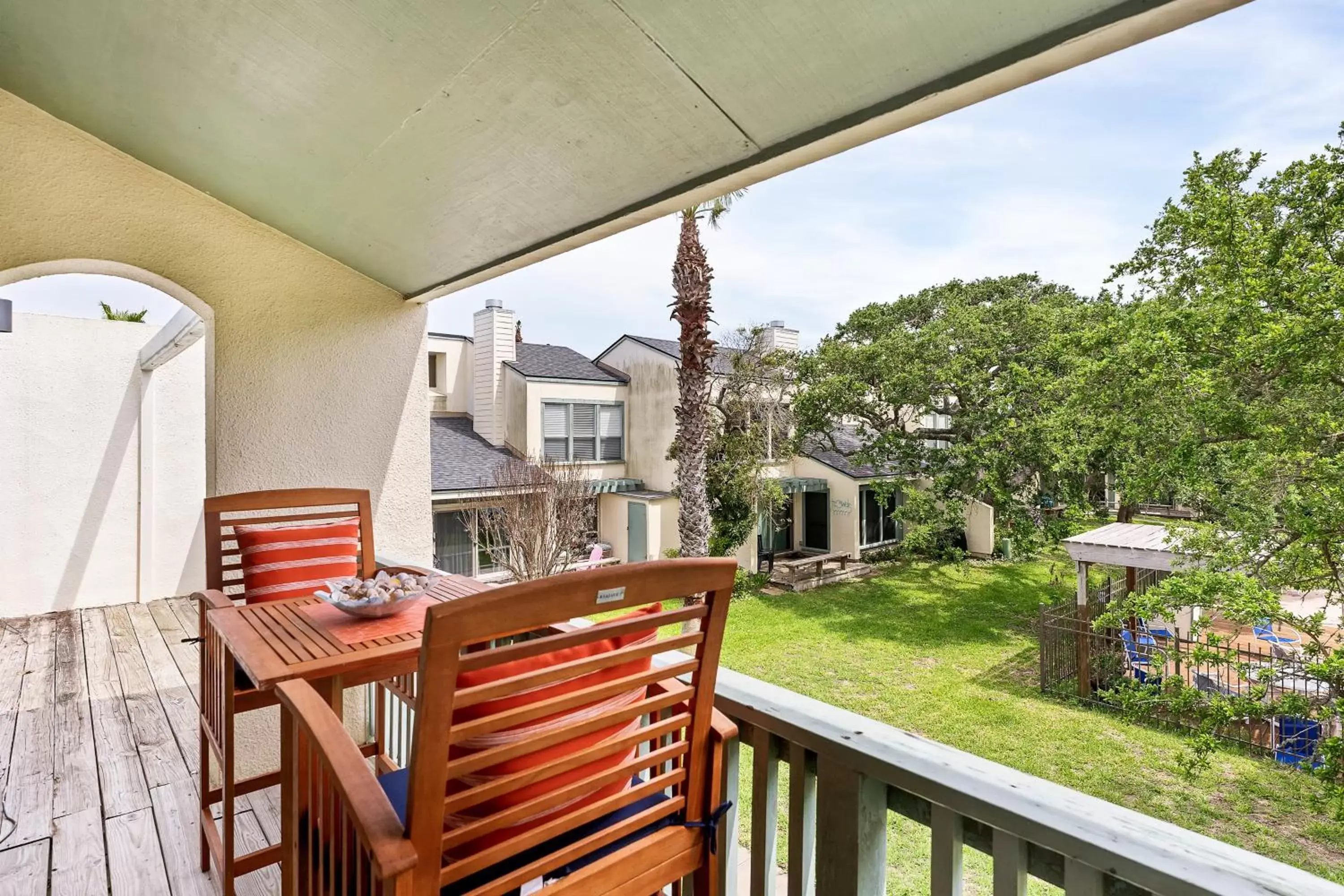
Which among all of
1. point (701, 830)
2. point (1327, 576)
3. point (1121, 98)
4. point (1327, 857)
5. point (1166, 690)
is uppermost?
point (1121, 98)

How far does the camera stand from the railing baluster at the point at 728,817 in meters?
1.41

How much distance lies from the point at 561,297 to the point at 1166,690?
55.8ft

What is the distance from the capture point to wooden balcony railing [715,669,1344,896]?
809mm

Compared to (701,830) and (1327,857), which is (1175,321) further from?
(701,830)

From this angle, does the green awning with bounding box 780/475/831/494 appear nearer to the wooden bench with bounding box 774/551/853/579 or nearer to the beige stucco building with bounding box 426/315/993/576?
the beige stucco building with bounding box 426/315/993/576

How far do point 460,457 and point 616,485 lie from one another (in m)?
3.28

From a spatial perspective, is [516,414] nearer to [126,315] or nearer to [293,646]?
[126,315]

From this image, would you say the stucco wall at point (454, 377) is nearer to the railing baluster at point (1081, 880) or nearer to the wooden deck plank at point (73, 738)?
the wooden deck plank at point (73, 738)

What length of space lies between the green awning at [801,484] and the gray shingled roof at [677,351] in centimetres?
278

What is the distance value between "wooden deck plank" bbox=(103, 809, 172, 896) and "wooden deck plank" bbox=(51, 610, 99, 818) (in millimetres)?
233

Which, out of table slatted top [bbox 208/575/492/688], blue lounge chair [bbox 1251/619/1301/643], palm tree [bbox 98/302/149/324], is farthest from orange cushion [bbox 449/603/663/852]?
blue lounge chair [bbox 1251/619/1301/643]

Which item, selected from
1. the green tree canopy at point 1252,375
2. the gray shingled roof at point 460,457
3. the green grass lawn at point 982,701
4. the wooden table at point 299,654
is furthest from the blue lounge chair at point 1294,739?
the gray shingled roof at point 460,457

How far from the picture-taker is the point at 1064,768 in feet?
23.7

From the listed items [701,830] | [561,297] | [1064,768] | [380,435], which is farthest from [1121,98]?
[561,297]
